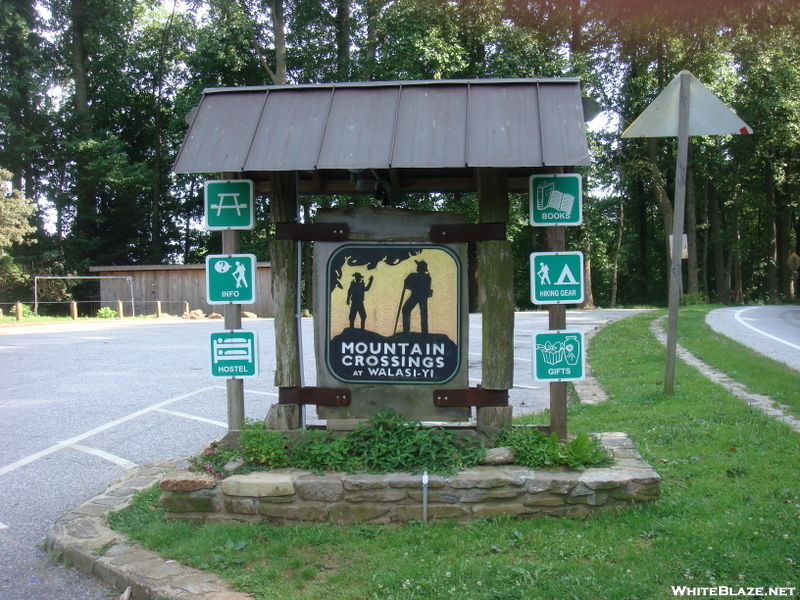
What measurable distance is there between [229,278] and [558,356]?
229 centimetres

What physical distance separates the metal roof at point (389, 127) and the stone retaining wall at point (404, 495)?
1.93m

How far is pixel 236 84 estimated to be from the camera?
32.9 m

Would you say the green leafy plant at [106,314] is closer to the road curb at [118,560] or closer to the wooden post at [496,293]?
the road curb at [118,560]

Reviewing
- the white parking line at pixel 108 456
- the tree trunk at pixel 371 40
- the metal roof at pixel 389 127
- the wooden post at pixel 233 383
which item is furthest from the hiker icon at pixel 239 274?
the tree trunk at pixel 371 40

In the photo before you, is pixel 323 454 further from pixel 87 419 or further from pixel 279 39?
pixel 279 39

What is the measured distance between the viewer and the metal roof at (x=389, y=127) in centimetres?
427

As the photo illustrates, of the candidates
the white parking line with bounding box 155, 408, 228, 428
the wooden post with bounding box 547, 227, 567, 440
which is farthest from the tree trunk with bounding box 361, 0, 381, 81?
the wooden post with bounding box 547, 227, 567, 440

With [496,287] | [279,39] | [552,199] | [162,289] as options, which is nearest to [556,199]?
[552,199]

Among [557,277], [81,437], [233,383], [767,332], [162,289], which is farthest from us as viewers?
[162,289]

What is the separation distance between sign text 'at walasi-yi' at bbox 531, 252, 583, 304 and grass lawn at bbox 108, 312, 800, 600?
54.9 inches

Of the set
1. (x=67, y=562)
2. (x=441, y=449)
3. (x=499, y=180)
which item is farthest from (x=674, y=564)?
(x=67, y=562)

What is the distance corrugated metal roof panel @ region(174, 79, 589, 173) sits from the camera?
4.27 m

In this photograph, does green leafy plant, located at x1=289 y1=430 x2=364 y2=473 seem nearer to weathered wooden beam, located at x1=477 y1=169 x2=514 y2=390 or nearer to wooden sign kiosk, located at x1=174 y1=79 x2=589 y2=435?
wooden sign kiosk, located at x1=174 y1=79 x2=589 y2=435

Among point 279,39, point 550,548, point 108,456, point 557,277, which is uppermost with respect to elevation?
point 279,39
